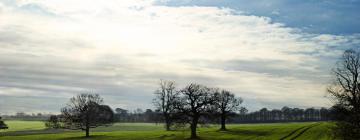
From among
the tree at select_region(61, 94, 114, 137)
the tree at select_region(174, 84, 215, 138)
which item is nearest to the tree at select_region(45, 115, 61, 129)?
the tree at select_region(61, 94, 114, 137)

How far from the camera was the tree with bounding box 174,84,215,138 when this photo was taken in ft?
282

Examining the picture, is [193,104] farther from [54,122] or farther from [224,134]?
[54,122]

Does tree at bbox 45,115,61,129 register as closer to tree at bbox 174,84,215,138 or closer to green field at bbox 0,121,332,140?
green field at bbox 0,121,332,140

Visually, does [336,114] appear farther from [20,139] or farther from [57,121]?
[57,121]

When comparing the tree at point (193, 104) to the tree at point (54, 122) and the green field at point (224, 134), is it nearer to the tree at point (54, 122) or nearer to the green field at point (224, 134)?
the green field at point (224, 134)

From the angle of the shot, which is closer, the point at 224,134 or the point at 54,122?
the point at 224,134

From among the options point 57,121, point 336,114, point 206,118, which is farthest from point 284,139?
point 57,121

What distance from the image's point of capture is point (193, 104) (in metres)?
86.8

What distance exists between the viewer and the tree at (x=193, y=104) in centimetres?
8588

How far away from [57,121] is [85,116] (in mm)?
10997

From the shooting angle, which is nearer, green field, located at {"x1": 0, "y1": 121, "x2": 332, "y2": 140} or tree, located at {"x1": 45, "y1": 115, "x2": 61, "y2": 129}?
green field, located at {"x1": 0, "y1": 121, "x2": 332, "y2": 140}

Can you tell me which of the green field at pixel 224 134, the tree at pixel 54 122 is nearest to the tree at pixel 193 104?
the green field at pixel 224 134

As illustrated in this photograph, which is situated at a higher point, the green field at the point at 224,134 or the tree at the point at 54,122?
the tree at the point at 54,122

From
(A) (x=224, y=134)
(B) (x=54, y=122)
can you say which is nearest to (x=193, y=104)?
(A) (x=224, y=134)
